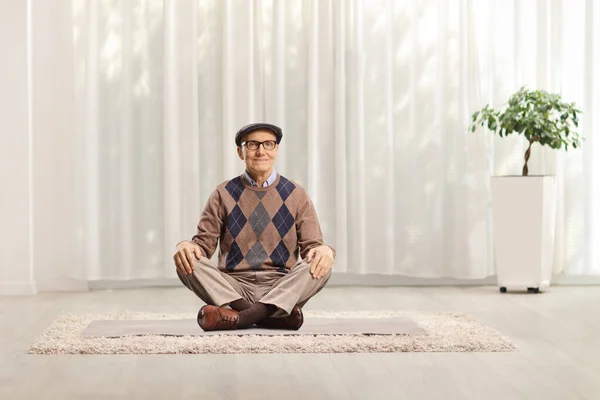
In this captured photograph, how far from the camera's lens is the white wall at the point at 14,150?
17.3 feet

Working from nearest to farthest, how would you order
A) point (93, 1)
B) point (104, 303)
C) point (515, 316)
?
point (515, 316)
point (104, 303)
point (93, 1)

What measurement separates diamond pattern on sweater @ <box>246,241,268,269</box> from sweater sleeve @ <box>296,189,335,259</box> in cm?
15

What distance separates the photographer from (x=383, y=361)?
3160 mm

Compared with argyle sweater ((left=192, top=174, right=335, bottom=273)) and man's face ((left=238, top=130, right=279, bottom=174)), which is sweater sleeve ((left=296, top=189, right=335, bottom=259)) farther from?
man's face ((left=238, top=130, right=279, bottom=174))

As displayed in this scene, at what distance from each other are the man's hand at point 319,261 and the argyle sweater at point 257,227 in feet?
0.42

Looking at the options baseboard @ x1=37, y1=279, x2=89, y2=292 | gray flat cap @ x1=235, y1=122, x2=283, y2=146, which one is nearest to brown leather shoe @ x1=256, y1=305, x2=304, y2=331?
gray flat cap @ x1=235, y1=122, x2=283, y2=146

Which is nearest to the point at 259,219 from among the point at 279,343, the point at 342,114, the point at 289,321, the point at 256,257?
the point at 256,257

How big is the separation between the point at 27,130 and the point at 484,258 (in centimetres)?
261

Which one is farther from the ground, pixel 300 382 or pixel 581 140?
pixel 581 140

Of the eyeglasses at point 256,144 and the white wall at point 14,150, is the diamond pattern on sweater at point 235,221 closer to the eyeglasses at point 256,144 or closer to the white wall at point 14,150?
the eyeglasses at point 256,144

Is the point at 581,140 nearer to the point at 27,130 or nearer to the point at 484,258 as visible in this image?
the point at 484,258

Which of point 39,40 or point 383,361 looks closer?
point 383,361

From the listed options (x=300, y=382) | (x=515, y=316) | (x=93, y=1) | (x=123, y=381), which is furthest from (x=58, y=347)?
(x=93, y=1)

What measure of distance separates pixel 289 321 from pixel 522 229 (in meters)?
1.92
